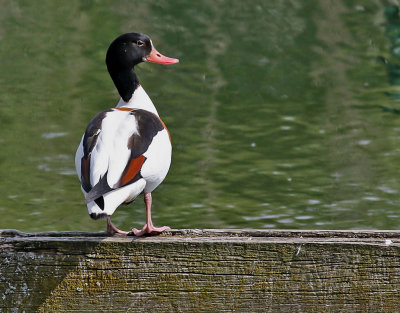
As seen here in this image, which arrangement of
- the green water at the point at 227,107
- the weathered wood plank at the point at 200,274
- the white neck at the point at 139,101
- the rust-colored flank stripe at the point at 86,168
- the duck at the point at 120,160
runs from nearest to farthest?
the weathered wood plank at the point at 200,274 < the duck at the point at 120,160 < the rust-colored flank stripe at the point at 86,168 < the white neck at the point at 139,101 < the green water at the point at 227,107

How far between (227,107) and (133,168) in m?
7.99

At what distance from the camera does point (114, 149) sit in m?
3.74

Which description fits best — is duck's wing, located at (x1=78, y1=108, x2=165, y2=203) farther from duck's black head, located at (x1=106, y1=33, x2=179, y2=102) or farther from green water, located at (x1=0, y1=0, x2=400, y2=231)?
green water, located at (x1=0, y1=0, x2=400, y2=231)

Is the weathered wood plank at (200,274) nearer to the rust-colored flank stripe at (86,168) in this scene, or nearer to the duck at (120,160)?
the duck at (120,160)

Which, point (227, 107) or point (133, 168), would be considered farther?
Result: point (227, 107)

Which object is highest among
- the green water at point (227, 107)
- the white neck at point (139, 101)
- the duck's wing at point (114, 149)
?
the duck's wing at point (114, 149)

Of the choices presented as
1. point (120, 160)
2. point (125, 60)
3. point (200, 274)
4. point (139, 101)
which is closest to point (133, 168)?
point (120, 160)

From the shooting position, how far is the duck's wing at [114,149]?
11.6ft

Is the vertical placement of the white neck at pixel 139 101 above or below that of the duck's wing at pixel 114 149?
below

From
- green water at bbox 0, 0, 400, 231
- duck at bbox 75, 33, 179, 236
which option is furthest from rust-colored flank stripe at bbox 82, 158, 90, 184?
green water at bbox 0, 0, 400, 231

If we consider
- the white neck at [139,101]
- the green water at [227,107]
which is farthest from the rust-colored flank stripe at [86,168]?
the green water at [227,107]

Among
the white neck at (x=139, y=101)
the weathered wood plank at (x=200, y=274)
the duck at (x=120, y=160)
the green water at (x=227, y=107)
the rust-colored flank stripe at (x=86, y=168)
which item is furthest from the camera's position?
the green water at (x=227, y=107)

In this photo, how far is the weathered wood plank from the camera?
2938mm

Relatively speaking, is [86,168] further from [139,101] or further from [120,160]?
[139,101]
